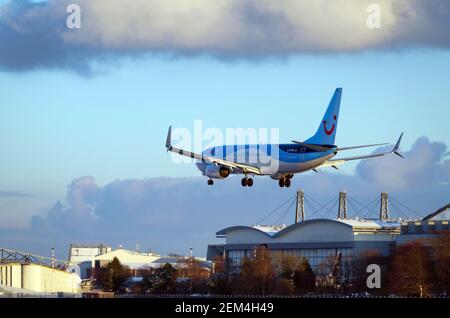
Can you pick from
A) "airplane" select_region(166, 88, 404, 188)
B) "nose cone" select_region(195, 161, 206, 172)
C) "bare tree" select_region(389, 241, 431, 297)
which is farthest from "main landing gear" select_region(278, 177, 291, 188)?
"bare tree" select_region(389, 241, 431, 297)

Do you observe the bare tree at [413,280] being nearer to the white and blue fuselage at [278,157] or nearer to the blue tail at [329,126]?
the blue tail at [329,126]

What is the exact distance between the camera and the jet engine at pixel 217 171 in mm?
153125

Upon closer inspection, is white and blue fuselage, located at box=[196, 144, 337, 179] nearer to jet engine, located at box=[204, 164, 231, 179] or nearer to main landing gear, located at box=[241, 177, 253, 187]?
jet engine, located at box=[204, 164, 231, 179]

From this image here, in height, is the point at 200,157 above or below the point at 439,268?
above

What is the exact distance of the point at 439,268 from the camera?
191625mm

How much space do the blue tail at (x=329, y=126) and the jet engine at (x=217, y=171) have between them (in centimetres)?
1469

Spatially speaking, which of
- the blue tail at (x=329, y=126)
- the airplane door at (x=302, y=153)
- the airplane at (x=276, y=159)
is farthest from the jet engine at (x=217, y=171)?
the blue tail at (x=329, y=126)

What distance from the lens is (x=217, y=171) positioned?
6102 inches

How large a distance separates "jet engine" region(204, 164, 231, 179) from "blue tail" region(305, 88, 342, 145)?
14685mm

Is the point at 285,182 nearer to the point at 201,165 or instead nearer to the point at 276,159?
the point at 276,159
